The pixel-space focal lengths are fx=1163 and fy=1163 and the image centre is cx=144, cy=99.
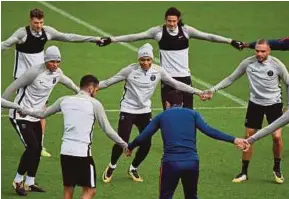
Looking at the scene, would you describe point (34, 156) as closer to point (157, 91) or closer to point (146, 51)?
point (146, 51)

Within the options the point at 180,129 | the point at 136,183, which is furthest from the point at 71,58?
the point at 180,129

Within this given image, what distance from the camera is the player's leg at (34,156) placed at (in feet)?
61.0

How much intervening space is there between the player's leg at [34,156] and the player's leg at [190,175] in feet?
10.8

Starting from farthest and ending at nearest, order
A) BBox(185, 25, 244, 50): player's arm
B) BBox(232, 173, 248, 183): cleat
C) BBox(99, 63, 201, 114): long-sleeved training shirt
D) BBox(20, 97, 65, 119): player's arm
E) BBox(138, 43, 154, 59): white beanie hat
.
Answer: BBox(185, 25, 244, 50): player's arm < BBox(232, 173, 248, 183): cleat < BBox(99, 63, 201, 114): long-sleeved training shirt < BBox(138, 43, 154, 59): white beanie hat < BBox(20, 97, 65, 119): player's arm

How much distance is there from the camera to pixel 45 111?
17.3 metres

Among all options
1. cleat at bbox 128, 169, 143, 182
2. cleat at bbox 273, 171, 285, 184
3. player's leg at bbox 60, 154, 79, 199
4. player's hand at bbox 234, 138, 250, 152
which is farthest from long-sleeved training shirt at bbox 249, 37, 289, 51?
player's leg at bbox 60, 154, 79, 199

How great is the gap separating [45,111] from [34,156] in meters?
1.52

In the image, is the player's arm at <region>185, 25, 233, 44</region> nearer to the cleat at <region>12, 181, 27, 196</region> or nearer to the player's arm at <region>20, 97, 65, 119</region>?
the player's arm at <region>20, 97, 65, 119</region>

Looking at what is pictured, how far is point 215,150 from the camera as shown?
71.3ft

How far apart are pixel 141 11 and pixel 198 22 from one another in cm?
259

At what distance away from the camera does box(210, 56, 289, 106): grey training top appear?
19312mm

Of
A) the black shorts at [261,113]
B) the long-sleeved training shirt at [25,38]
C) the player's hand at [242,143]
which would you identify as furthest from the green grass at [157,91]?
the player's hand at [242,143]

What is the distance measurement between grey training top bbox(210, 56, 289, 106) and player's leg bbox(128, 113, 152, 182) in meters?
1.77

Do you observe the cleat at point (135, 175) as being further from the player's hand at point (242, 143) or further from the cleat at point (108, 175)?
the player's hand at point (242, 143)
